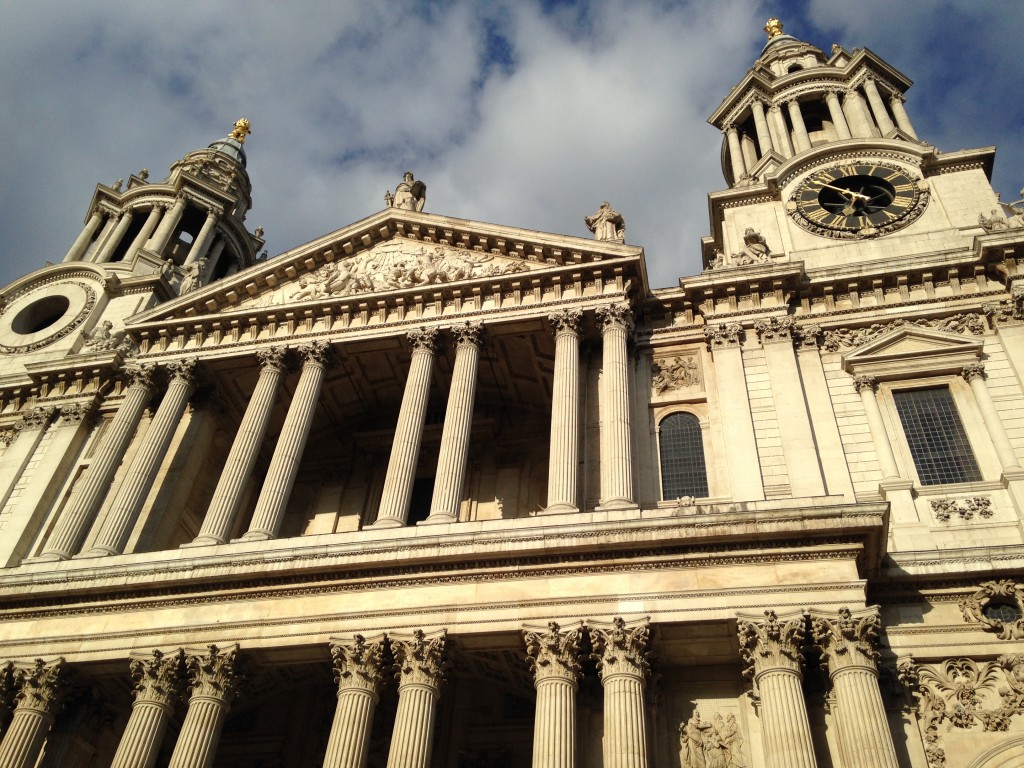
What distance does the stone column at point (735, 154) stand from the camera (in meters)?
34.7

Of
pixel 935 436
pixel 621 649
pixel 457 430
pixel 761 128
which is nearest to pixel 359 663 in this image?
pixel 621 649

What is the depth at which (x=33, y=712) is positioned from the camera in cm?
1997

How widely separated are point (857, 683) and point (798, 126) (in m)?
24.0

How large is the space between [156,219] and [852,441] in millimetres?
32309

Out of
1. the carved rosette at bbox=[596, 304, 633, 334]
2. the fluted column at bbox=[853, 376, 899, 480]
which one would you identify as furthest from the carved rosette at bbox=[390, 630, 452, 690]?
the fluted column at bbox=[853, 376, 899, 480]

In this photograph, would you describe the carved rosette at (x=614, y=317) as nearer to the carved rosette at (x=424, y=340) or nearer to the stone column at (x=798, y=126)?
the carved rosette at (x=424, y=340)

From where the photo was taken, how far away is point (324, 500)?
28.2m

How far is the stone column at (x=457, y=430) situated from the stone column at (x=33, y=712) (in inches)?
336

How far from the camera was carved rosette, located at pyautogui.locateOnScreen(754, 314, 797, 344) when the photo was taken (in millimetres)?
23859

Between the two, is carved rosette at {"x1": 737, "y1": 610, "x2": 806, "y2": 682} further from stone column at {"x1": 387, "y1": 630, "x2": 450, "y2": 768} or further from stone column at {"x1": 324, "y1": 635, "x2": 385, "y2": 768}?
stone column at {"x1": 324, "y1": 635, "x2": 385, "y2": 768}

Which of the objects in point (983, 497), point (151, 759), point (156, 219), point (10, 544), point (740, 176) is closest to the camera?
point (151, 759)

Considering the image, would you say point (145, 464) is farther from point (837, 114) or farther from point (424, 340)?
point (837, 114)

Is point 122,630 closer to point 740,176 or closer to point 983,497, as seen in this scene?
point 983,497

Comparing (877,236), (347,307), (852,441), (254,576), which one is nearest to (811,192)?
(877,236)
